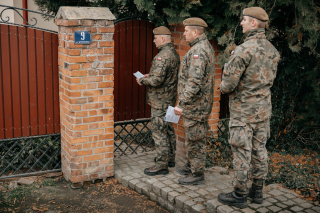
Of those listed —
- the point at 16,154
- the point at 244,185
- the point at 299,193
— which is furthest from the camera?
the point at 16,154

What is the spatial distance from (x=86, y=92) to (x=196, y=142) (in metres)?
1.60

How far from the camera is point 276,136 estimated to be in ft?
21.0

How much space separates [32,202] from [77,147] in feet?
2.92

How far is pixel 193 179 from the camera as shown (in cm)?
483

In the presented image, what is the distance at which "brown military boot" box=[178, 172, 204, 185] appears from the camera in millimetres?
4816

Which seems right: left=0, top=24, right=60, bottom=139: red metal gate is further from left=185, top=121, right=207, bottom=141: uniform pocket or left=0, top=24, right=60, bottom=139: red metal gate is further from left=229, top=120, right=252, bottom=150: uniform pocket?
left=229, top=120, right=252, bottom=150: uniform pocket

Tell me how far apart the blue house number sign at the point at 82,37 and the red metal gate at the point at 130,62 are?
3.01 feet

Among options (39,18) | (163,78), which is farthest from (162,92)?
(39,18)

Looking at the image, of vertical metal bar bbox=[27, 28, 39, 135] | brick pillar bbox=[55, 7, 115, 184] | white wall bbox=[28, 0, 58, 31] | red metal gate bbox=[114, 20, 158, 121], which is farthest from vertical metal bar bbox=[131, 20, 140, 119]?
white wall bbox=[28, 0, 58, 31]

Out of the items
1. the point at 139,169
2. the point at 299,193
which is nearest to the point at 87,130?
the point at 139,169

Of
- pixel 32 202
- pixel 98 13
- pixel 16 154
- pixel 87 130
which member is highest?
pixel 98 13

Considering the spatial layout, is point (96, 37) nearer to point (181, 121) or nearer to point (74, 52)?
point (74, 52)

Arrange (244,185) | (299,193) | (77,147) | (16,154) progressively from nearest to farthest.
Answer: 1. (244,185)
2. (299,193)
3. (77,147)
4. (16,154)

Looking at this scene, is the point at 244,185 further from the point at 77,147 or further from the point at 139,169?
the point at 77,147
